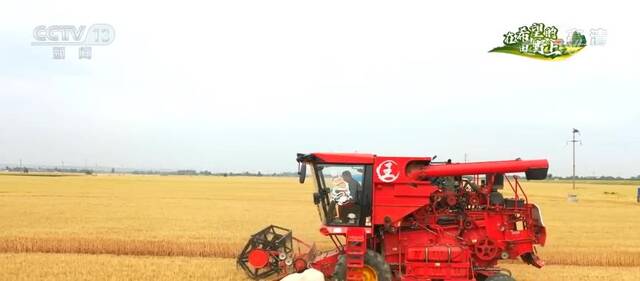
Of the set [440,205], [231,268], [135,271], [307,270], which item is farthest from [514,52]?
[135,271]

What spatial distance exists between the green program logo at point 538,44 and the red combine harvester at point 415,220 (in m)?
3.30

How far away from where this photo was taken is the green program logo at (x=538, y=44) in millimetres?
12516

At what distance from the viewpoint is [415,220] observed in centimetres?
1049

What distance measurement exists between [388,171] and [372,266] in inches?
63.9

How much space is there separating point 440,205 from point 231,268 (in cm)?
465

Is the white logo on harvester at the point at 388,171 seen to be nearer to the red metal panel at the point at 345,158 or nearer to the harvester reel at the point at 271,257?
the red metal panel at the point at 345,158

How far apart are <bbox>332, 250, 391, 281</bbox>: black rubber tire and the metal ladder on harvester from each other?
0.27 ft

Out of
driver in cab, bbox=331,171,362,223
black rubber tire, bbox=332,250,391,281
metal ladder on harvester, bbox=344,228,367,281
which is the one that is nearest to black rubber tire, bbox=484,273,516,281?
black rubber tire, bbox=332,250,391,281

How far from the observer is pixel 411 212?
10.1 m

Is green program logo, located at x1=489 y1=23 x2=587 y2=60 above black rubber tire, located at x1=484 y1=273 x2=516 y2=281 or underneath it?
above

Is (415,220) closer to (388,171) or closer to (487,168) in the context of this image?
(388,171)

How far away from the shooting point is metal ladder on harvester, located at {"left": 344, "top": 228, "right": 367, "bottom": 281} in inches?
384

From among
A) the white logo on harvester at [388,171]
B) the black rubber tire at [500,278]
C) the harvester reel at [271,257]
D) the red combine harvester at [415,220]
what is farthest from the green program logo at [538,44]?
the harvester reel at [271,257]

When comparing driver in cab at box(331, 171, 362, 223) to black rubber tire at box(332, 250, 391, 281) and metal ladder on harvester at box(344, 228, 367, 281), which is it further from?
black rubber tire at box(332, 250, 391, 281)
